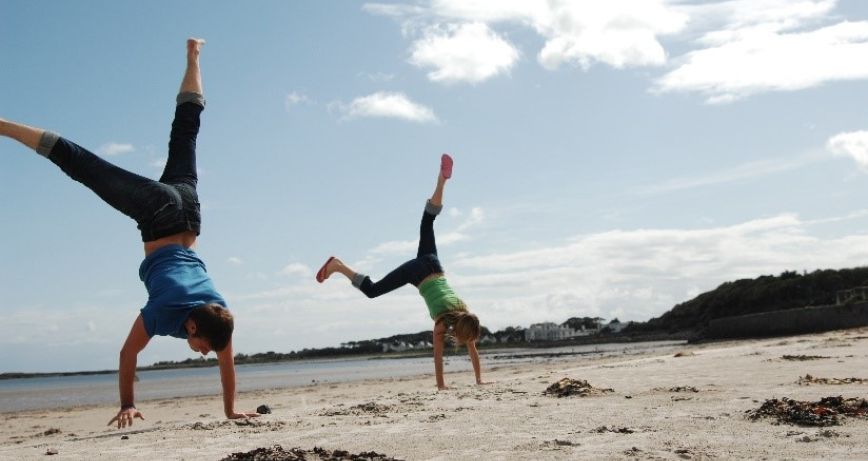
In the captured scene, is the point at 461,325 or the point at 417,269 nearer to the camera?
the point at 461,325

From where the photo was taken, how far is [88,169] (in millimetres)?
5363

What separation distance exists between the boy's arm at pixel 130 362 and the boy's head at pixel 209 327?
51cm

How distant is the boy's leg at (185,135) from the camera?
589 cm

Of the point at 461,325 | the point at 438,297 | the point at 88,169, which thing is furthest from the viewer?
the point at 438,297

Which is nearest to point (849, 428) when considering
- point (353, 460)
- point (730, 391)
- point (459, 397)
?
point (730, 391)

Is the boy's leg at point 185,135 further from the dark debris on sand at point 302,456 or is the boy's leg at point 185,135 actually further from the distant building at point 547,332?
the distant building at point 547,332

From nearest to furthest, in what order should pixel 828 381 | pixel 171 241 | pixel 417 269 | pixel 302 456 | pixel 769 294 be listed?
pixel 302 456 → pixel 171 241 → pixel 828 381 → pixel 417 269 → pixel 769 294

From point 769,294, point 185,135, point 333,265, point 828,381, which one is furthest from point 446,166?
point 769,294

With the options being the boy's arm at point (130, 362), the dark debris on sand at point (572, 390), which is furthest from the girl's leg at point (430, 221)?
the boy's arm at point (130, 362)

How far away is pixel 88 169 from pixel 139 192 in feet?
1.44

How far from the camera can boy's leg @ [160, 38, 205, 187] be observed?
232 inches

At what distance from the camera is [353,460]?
4.03 metres

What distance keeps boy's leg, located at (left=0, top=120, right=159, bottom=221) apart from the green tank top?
514 cm

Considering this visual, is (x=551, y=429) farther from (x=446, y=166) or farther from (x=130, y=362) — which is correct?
(x=446, y=166)
